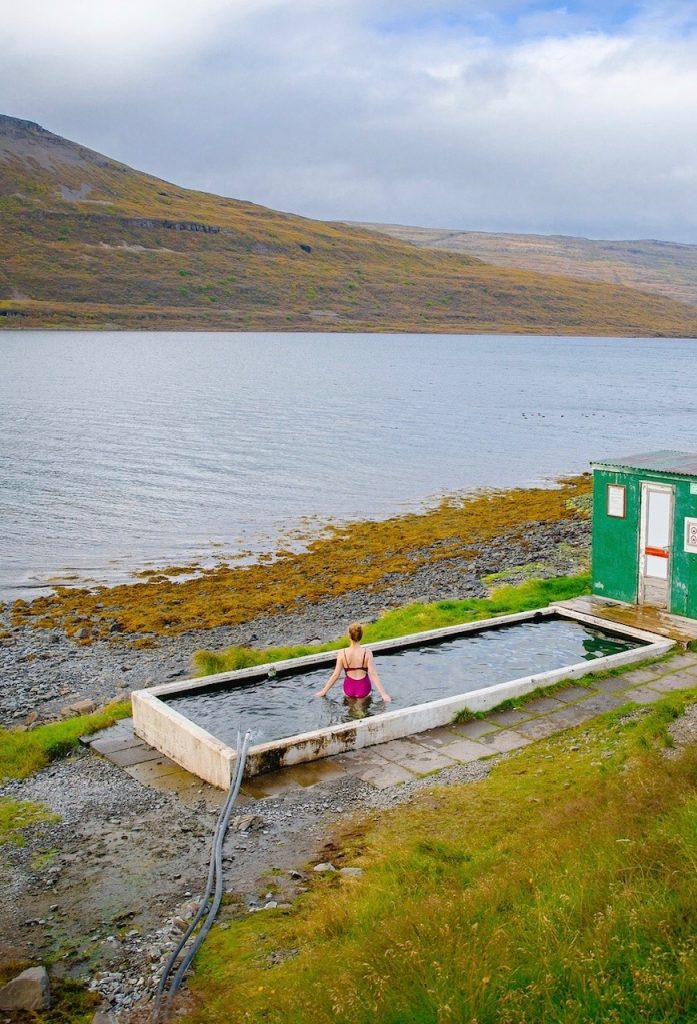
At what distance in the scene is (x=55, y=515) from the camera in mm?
35656

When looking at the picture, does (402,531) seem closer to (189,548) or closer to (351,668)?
(189,548)

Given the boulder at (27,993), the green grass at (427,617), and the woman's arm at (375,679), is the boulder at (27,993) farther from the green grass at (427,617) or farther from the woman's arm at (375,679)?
the green grass at (427,617)

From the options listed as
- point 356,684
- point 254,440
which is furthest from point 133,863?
point 254,440

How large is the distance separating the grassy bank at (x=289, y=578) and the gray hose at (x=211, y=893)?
10.5 m

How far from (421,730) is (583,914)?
A: 586cm

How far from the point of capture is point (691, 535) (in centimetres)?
1477

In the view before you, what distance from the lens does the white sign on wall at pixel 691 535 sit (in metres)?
14.7

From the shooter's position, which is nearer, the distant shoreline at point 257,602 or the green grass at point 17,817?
the green grass at point 17,817

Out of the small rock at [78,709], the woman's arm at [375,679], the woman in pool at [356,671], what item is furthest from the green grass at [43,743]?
the woman's arm at [375,679]

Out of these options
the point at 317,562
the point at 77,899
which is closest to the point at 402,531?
the point at 317,562

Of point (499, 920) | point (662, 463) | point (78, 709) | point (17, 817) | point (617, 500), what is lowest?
point (78, 709)

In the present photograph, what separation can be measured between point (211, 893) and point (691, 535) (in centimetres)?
979

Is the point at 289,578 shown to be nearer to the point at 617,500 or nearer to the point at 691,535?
the point at 617,500

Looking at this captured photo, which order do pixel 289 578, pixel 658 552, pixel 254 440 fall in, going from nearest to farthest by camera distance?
pixel 658 552 < pixel 289 578 < pixel 254 440
